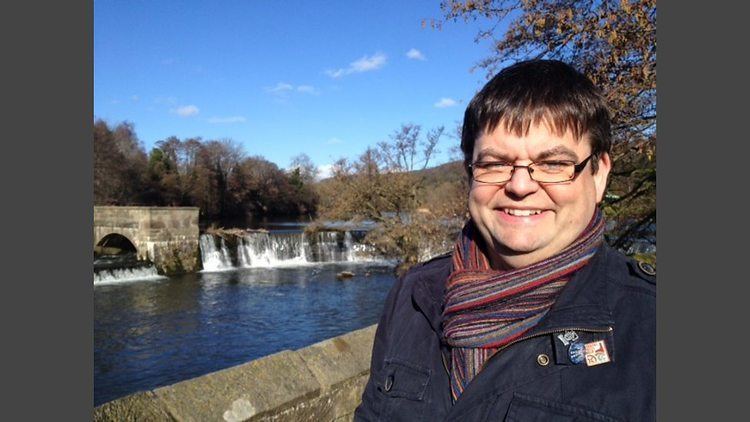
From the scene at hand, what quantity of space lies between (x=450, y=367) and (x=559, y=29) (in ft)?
12.5

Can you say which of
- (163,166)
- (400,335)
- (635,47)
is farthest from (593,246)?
(163,166)

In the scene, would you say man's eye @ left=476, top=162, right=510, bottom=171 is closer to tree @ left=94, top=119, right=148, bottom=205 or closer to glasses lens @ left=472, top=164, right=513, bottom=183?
glasses lens @ left=472, top=164, right=513, bottom=183

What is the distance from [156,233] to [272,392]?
21.7 meters

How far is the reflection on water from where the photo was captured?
1156 centimetres

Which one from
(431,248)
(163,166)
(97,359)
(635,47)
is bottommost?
(97,359)

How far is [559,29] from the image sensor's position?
455cm

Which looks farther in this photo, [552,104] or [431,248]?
[431,248]

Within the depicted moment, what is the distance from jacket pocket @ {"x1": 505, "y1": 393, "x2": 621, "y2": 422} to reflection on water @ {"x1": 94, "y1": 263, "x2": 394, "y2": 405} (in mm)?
10299

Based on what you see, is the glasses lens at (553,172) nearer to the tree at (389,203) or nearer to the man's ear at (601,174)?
the man's ear at (601,174)

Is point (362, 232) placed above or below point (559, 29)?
below

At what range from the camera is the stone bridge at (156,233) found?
22562 mm

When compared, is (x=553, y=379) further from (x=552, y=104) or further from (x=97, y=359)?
(x=97, y=359)

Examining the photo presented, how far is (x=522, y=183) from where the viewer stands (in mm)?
1580

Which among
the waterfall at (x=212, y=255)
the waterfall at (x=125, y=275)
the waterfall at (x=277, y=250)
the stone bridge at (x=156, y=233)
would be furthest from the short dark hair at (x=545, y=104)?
the waterfall at (x=212, y=255)
